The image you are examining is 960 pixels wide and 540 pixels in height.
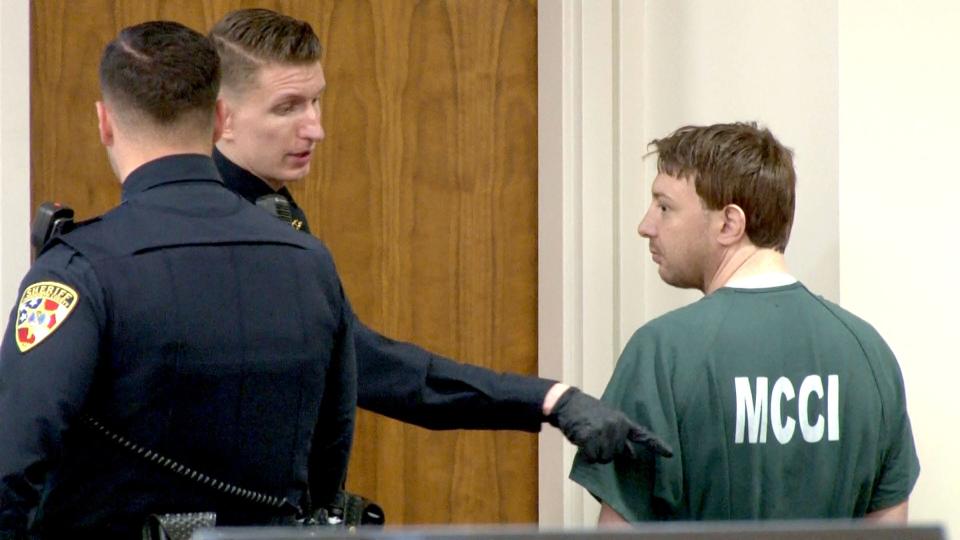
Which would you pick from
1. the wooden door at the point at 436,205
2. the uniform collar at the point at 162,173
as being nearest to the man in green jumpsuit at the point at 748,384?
the uniform collar at the point at 162,173

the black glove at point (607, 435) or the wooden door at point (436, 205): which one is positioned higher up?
the wooden door at point (436, 205)

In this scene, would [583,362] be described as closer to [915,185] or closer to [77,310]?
[915,185]

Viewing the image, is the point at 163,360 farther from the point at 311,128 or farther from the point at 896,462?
the point at 896,462

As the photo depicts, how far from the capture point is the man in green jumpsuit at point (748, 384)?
248 cm

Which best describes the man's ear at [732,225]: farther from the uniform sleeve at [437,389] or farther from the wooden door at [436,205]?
the wooden door at [436,205]

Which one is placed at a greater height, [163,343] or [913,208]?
[913,208]

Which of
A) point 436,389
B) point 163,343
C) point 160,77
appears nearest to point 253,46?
point 160,77

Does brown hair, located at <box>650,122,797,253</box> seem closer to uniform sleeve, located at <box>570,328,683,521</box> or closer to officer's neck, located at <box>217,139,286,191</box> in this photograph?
uniform sleeve, located at <box>570,328,683,521</box>

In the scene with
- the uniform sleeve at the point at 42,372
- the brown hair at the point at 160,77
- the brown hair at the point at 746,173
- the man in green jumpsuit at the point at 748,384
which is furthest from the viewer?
the brown hair at the point at 746,173

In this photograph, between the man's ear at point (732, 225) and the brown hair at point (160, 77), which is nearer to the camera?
the brown hair at point (160, 77)

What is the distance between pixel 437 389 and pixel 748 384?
60 centimetres

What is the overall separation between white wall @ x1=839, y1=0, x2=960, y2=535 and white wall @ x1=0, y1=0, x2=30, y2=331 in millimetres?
1722

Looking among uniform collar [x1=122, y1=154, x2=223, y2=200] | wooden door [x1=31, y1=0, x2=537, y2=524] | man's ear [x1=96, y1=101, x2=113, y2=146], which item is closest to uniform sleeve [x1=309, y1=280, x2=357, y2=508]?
uniform collar [x1=122, y1=154, x2=223, y2=200]

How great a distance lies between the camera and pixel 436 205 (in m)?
3.79
